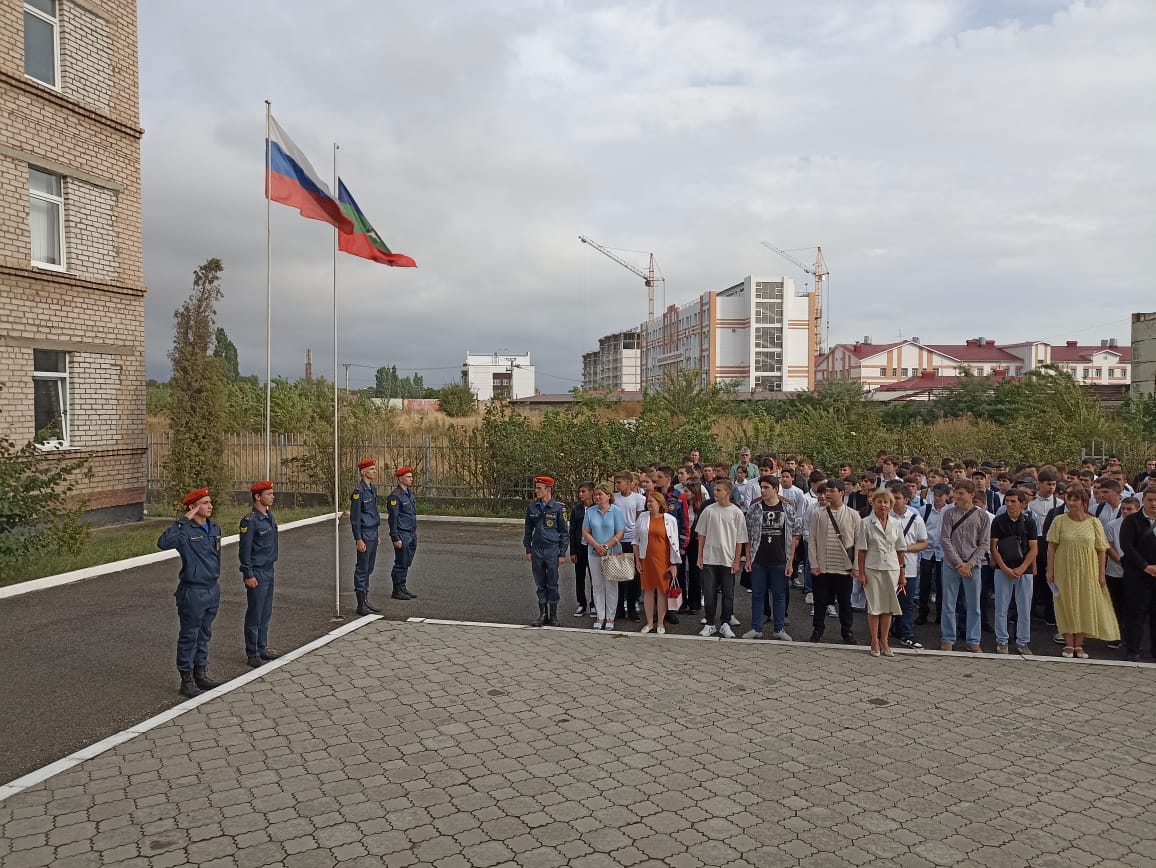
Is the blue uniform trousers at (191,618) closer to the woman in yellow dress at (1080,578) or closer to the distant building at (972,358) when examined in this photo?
the woman in yellow dress at (1080,578)

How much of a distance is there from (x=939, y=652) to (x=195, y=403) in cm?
1402

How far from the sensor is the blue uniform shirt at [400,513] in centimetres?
1052

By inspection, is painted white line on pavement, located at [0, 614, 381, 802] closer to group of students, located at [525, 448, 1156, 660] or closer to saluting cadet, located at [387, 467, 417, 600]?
saluting cadet, located at [387, 467, 417, 600]

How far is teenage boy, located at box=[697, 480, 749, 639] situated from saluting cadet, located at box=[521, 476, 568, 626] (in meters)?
1.55

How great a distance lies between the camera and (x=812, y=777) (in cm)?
535

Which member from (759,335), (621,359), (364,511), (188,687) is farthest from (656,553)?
(621,359)

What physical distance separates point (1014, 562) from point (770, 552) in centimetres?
237

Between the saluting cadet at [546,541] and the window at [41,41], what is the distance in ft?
40.9

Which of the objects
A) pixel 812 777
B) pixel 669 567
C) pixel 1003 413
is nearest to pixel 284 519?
pixel 669 567

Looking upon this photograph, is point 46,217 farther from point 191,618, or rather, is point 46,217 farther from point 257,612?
point 191,618

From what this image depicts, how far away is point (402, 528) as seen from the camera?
10633 millimetres

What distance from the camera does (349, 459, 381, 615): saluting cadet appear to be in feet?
32.1

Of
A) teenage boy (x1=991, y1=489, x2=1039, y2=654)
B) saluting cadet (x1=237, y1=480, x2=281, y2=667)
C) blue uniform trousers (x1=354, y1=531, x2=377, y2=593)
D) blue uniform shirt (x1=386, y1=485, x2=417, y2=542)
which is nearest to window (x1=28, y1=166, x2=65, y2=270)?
blue uniform shirt (x1=386, y1=485, x2=417, y2=542)

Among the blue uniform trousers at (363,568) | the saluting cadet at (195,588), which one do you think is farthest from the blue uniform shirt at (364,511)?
the saluting cadet at (195,588)
